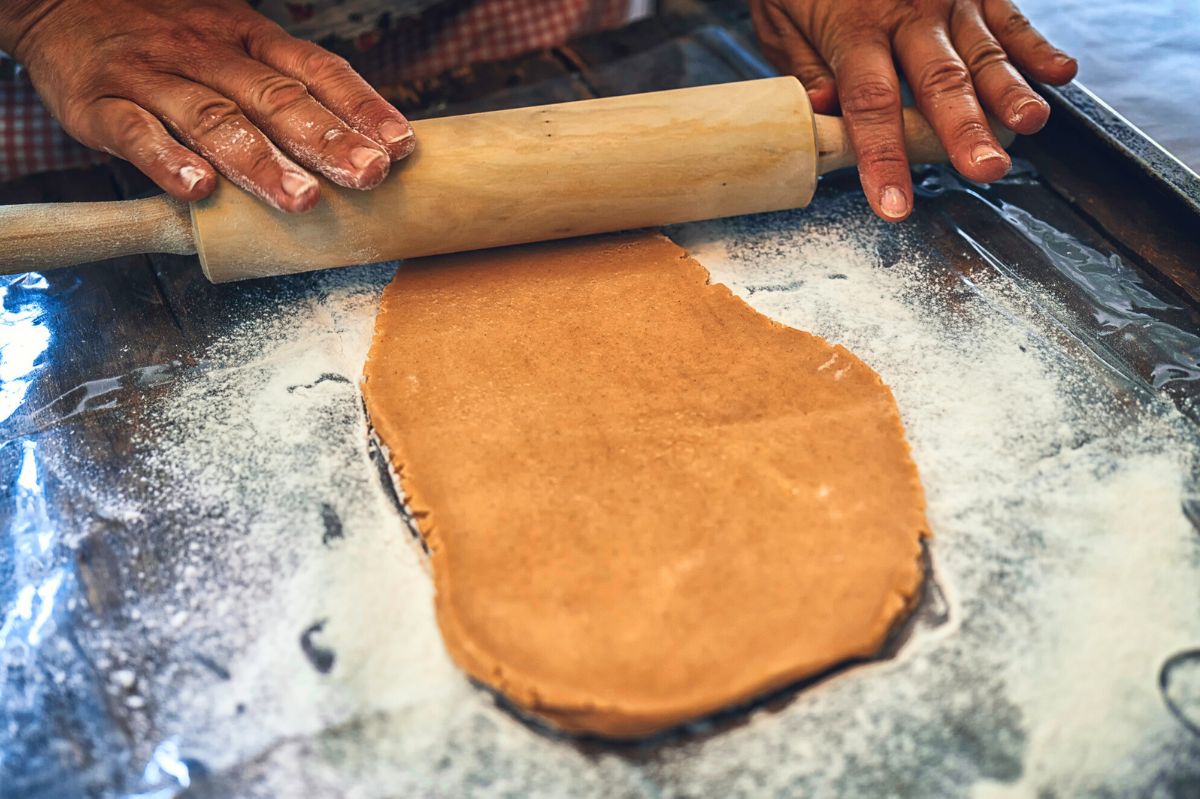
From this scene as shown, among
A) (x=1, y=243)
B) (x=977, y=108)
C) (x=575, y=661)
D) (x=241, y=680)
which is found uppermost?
(x=977, y=108)

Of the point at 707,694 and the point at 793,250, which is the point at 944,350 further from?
the point at 707,694

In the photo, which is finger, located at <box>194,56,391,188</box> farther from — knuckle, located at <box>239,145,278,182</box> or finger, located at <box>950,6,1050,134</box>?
finger, located at <box>950,6,1050,134</box>

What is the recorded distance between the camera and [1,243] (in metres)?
1.71

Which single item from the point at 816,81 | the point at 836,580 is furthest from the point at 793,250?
the point at 836,580

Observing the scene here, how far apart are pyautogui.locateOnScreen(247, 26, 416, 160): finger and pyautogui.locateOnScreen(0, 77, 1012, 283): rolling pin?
0.18ft

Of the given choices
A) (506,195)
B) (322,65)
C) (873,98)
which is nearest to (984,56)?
(873,98)

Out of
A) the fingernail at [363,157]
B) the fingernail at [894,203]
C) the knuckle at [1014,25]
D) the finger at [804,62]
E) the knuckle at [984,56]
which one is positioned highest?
the knuckle at [1014,25]

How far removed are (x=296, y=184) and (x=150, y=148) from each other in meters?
0.31

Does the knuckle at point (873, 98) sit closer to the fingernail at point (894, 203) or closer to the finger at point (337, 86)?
the fingernail at point (894, 203)

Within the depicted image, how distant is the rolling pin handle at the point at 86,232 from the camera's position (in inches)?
67.8

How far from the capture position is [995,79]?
6.64 feet

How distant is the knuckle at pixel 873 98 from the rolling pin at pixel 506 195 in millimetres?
135

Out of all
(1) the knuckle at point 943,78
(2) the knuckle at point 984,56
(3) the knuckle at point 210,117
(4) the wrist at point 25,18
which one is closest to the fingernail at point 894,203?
(1) the knuckle at point 943,78

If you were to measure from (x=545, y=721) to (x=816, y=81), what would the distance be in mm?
1672
